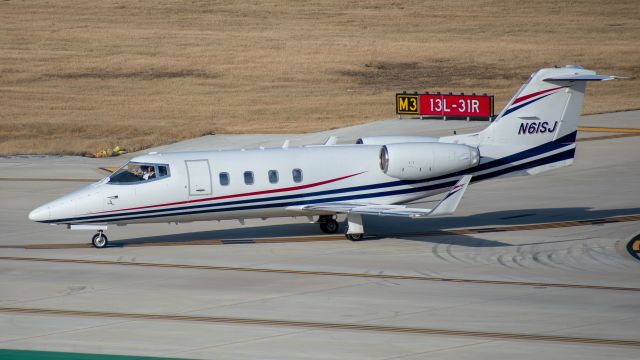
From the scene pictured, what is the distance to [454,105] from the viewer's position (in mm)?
59562

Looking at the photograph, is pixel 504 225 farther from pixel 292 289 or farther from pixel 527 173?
pixel 292 289

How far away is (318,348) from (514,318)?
450 centimetres

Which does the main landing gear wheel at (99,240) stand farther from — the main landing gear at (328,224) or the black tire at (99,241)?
the main landing gear at (328,224)

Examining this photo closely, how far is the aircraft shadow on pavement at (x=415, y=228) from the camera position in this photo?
31328mm

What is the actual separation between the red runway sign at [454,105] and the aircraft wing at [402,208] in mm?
29485

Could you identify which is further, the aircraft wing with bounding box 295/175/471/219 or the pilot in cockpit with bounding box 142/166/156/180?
the pilot in cockpit with bounding box 142/166/156/180

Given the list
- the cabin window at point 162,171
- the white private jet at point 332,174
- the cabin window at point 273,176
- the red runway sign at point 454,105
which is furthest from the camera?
the red runway sign at point 454,105

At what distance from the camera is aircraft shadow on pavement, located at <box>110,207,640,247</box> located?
3133 centimetres

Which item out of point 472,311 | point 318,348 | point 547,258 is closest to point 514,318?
point 472,311

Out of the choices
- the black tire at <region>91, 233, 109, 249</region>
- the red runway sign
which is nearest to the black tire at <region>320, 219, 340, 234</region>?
the black tire at <region>91, 233, 109, 249</region>

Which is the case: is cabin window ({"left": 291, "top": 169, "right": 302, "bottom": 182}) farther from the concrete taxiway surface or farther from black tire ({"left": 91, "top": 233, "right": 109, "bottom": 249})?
black tire ({"left": 91, "top": 233, "right": 109, "bottom": 249})

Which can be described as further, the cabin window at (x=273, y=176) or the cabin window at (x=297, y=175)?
the cabin window at (x=297, y=175)

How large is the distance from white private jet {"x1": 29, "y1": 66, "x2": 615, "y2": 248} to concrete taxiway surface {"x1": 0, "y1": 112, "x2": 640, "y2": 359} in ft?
3.55

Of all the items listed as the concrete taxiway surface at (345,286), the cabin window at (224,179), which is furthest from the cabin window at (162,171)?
the concrete taxiway surface at (345,286)
